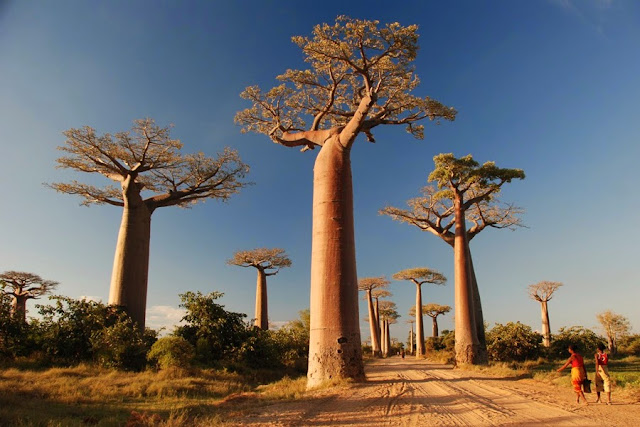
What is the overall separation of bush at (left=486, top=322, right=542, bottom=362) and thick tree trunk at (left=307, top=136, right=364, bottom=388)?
41.4 ft

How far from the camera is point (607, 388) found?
249 inches

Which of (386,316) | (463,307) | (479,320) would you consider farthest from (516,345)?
(386,316)

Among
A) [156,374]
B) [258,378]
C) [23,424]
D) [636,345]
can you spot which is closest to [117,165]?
[156,374]

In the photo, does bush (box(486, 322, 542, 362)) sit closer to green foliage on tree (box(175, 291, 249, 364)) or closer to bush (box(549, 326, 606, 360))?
bush (box(549, 326, 606, 360))

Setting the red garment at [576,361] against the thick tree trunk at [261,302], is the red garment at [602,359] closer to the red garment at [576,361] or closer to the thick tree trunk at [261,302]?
the red garment at [576,361]

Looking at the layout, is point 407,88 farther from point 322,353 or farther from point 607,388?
point 607,388

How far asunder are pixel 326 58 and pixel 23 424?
31.6 feet

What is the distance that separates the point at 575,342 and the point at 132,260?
20.3 metres

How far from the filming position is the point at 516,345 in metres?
18.4

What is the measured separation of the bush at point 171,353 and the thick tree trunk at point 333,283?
15.7ft

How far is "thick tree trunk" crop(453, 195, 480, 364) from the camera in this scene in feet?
49.6

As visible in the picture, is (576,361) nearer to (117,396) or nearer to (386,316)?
(117,396)

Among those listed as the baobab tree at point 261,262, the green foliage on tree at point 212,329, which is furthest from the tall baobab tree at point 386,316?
the green foliage on tree at point 212,329

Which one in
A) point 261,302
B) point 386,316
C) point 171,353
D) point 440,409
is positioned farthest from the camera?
point 386,316
